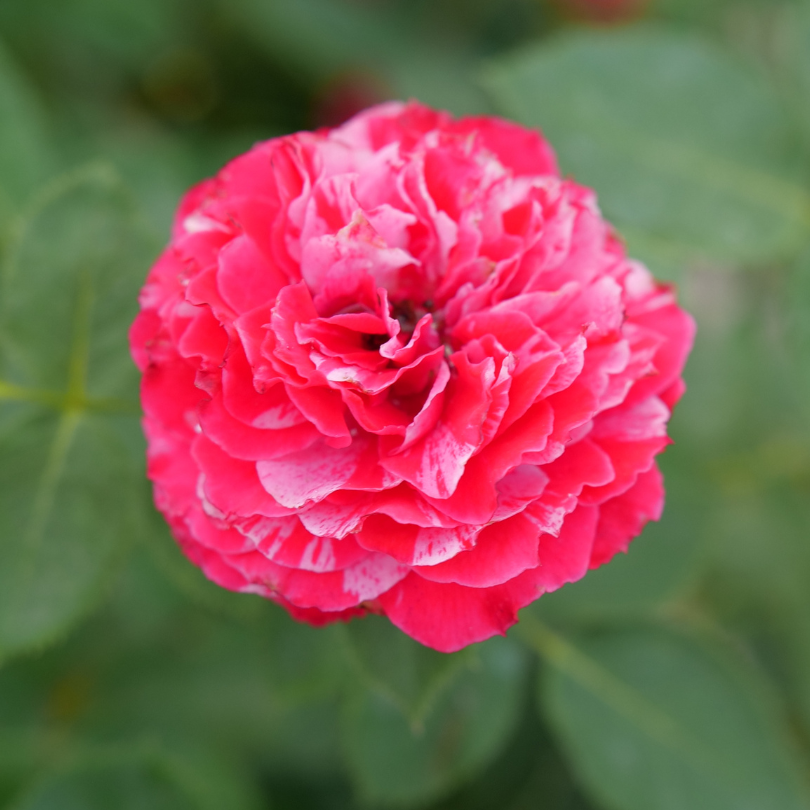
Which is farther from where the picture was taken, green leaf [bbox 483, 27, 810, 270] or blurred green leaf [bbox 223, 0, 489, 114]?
blurred green leaf [bbox 223, 0, 489, 114]

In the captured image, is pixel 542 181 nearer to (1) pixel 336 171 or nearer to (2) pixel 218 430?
(1) pixel 336 171

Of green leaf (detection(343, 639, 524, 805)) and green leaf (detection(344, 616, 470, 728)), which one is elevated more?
green leaf (detection(344, 616, 470, 728))

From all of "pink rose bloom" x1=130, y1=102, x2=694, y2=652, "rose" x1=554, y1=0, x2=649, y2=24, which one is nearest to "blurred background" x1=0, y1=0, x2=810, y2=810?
"pink rose bloom" x1=130, y1=102, x2=694, y2=652

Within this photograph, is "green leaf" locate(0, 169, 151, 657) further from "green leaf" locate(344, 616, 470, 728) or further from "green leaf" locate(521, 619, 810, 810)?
"green leaf" locate(521, 619, 810, 810)

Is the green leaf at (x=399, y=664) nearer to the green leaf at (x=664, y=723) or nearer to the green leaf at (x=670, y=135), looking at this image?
the green leaf at (x=664, y=723)

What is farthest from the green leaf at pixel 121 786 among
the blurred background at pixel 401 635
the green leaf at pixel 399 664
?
the green leaf at pixel 399 664

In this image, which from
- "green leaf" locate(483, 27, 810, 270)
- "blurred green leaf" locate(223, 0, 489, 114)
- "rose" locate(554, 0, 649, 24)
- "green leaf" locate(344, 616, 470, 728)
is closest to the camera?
"green leaf" locate(344, 616, 470, 728)
